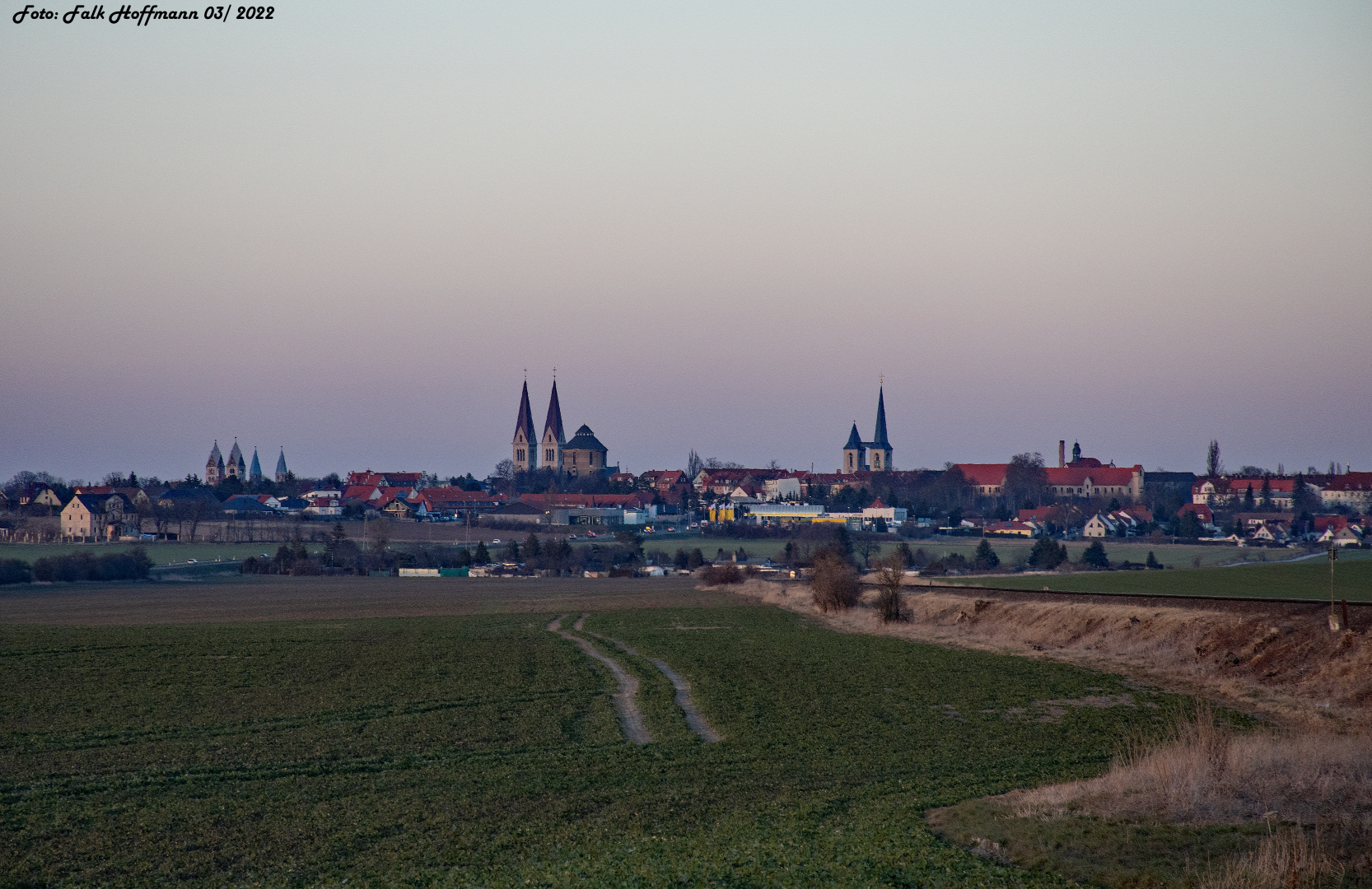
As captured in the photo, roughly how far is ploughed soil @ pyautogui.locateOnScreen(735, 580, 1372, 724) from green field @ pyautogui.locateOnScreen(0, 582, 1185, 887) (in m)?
1.94

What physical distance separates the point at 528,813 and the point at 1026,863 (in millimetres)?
6572

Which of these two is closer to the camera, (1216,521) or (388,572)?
(388,572)

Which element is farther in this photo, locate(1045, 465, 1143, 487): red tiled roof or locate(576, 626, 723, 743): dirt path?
locate(1045, 465, 1143, 487): red tiled roof

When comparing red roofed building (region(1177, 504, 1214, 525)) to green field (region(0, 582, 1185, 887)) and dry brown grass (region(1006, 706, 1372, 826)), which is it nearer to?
green field (region(0, 582, 1185, 887))

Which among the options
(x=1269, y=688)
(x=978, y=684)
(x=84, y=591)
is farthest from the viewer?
(x=84, y=591)

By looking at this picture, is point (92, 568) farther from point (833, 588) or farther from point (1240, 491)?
point (1240, 491)

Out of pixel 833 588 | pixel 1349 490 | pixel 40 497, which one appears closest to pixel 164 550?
pixel 40 497

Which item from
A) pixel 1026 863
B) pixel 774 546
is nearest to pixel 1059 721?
pixel 1026 863

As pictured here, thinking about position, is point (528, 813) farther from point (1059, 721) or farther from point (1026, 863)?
point (1059, 721)

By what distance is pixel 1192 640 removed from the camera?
1225 inches

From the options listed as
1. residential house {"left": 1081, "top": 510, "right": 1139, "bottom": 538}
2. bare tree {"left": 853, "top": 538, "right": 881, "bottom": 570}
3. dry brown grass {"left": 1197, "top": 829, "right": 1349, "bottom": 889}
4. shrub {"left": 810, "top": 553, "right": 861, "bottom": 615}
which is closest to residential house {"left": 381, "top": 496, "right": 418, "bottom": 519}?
bare tree {"left": 853, "top": 538, "right": 881, "bottom": 570}

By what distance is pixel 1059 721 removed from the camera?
74.1ft

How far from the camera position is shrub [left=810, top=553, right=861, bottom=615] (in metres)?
52.8

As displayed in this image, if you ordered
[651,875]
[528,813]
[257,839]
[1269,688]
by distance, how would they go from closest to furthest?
[651,875]
[257,839]
[528,813]
[1269,688]
